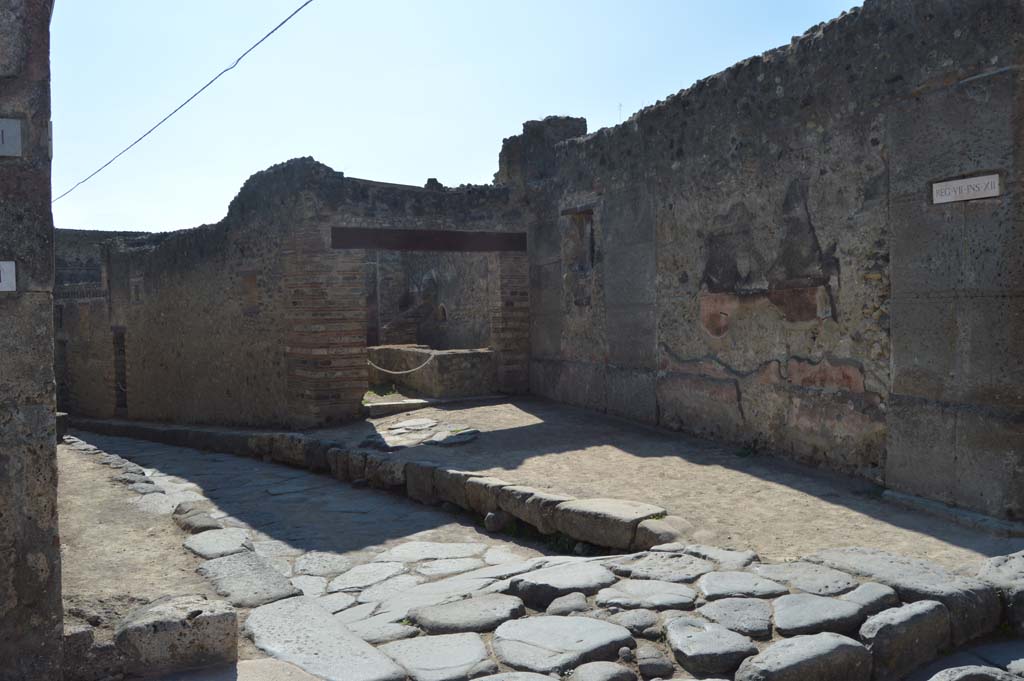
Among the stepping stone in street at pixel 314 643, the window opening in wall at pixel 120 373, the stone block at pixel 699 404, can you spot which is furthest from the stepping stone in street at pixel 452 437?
the window opening in wall at pixel 120 373

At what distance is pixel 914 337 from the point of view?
5047 millimetres

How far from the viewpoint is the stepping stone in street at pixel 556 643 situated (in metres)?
2.86

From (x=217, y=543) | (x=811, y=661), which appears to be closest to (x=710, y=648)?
(x=811, y=661)

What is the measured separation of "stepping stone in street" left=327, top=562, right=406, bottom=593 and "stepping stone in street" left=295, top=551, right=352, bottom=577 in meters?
0.10

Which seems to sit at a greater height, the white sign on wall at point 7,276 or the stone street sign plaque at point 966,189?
the stone street sign plaque at point 966,189

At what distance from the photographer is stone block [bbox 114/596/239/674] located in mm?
2840

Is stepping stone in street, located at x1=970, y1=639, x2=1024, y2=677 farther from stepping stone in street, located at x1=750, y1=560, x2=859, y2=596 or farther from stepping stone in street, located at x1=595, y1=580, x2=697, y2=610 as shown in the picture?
stepping stone in street, located at x1=595, y1=580, x2=697, y2=610

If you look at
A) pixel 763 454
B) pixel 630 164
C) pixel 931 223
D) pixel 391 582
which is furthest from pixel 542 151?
pixel 391 582

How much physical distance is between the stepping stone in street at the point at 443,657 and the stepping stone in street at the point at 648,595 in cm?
61

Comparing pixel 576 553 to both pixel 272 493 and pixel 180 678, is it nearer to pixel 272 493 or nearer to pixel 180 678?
pixel 180 678

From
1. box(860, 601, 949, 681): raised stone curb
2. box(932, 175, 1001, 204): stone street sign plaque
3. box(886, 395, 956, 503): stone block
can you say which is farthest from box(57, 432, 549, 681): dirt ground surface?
box(932, 175, 1001, 204): stone street sign plaque

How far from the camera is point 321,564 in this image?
16.6ft

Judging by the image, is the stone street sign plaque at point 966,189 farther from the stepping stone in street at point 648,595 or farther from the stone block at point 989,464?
the stepping stone in street at point 648,595

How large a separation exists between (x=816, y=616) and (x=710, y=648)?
1.64 feet
